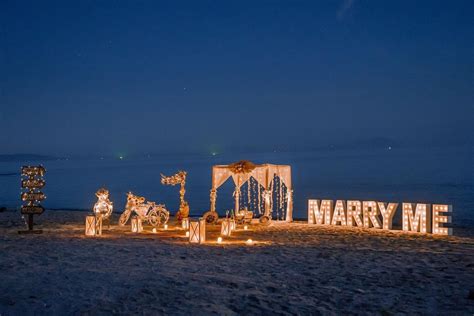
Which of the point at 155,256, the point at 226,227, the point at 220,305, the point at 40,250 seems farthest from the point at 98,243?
the point at 220,305

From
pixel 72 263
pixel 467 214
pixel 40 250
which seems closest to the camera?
pixel 72 263

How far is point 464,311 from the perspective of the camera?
6180 mm

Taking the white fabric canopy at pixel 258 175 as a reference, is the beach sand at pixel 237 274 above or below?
below

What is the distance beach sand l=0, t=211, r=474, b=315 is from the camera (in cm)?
641

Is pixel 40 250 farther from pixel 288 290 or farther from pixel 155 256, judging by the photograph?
pixel 288 290

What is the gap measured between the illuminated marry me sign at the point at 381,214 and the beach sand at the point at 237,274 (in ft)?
2.91

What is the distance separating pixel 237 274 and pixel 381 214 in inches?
341

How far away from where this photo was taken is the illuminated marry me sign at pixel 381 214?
13914 millimetres

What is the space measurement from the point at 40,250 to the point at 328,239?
26.6 feet

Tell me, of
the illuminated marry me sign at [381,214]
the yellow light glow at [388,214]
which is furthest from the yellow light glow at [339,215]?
the yellow light glow at [388,214]

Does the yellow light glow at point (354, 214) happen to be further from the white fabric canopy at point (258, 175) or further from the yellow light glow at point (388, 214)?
the white fabric canopy at point (258, 175)

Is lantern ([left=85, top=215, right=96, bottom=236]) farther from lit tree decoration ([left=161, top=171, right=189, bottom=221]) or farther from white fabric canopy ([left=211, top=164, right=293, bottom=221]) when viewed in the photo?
white fabric canopy ([left=211, top=164, right=293, bottom=221])

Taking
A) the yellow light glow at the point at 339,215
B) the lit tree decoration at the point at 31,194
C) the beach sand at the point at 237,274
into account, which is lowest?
the beach sand at the point at 237,274

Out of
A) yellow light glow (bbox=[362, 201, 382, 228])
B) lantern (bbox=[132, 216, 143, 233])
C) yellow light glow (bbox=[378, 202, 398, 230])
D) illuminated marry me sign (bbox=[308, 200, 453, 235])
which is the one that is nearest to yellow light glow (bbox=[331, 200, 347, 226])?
illuminated marry me sign (bbox=[308, 200, 453, 235])
